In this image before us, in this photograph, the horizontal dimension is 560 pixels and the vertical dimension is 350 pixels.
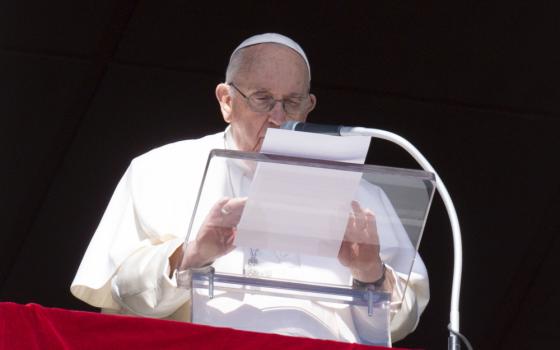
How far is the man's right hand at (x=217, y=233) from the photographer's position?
8.89ft

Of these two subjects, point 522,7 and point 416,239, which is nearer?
point 416,239

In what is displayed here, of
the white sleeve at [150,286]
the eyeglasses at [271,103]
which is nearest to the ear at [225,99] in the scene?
the eyeglasses at [271,103]

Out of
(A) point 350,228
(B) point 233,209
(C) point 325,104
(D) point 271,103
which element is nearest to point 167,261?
(B) point 233,209

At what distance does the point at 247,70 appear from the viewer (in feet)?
12.3

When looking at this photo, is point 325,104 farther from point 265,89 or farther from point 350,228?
point 350,228

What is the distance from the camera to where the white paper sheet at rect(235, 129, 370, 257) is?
2670mm

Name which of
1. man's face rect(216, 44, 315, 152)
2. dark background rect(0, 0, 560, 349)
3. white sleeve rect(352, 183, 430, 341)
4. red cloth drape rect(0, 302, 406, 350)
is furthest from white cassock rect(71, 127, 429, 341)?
dark background rect(0, 0, 560, 349)

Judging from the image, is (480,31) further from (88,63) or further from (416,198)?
(416,198)

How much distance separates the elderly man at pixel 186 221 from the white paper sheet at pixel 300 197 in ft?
0.13

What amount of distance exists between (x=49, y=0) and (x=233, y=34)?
66 centimetres

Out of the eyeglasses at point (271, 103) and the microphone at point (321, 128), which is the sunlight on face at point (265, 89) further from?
the microphone at point (321, 128)

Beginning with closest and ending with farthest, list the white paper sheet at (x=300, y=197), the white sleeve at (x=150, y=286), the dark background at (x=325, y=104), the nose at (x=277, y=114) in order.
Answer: the white paper sheet at (x=300, y=197) → the white sleeve at (x=150, y=286) → the nose at (x=277, y=114) → the dark background at (x=325, y=104)

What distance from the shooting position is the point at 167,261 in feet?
10.3

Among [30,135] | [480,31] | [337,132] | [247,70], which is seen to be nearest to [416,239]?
[337,132]
